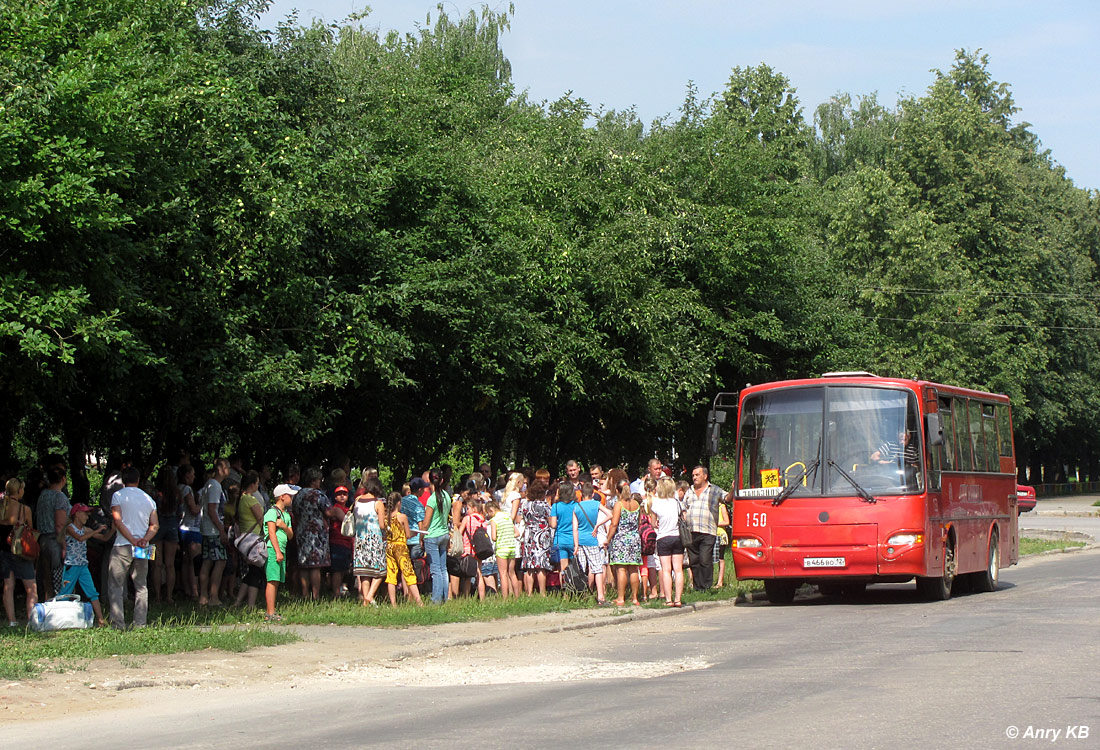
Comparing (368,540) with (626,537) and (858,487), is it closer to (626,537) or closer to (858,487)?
(626,537)

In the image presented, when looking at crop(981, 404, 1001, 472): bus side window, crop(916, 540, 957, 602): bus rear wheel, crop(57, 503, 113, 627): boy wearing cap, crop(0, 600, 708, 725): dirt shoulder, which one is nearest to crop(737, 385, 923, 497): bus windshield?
crop(916, 540, 957, 602): bus rear wheel

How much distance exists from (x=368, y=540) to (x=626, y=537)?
3.65 metres

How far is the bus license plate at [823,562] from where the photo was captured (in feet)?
60.1

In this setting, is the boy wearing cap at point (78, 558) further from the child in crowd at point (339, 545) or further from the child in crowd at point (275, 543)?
the child in crowd at point (339, 545)

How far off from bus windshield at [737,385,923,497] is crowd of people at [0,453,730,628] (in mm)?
984

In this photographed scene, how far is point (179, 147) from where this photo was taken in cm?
1731

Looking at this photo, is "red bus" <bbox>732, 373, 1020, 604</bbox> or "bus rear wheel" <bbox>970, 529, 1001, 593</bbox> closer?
"red bus" <bbox>732, 373, 1020, 604</bbox>

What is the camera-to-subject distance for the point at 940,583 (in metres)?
19.4

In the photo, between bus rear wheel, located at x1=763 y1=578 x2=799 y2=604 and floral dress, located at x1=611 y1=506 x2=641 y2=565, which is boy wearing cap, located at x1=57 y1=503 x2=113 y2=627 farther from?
bus rear wheel, located at x1=763 y1=578 x2=799 y2=604

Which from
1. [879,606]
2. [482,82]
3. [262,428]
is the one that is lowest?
[879,606]

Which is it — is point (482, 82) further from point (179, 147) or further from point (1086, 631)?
point (1086, 631)

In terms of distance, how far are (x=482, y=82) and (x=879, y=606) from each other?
82.0 feet

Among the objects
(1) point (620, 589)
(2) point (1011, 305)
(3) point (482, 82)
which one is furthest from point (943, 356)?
(1) point (620, 589)

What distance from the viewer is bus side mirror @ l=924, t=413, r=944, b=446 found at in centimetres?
1858
